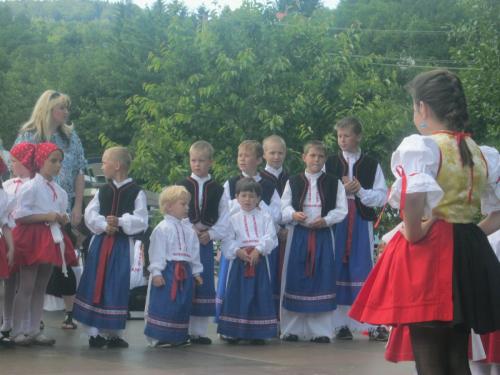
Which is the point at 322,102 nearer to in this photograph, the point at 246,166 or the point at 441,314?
the point at 246,166

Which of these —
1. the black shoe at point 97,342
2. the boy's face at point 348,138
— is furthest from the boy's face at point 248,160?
the black shoe at point 97,342

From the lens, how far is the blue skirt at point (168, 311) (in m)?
9.02

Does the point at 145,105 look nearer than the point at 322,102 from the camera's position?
No

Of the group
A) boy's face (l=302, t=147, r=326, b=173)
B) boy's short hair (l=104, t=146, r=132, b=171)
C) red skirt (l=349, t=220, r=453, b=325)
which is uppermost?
boy's face (l=302, t=147, r=326, b=173)

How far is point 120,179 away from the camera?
9.19 m

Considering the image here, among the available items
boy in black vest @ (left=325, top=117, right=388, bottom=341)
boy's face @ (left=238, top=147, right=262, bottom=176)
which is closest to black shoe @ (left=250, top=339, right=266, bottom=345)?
boy in black vest @ (left=325, top=117, right=388, bottom=341)

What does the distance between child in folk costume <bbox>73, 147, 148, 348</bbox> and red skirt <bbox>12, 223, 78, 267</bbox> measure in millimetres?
455

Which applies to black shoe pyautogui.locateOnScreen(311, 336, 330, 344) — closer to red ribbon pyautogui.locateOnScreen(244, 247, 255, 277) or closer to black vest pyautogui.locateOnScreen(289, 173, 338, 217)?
red ribbon pyautogui.locateOnScreen(244, 247, 255, 277)

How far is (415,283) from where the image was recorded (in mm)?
4605

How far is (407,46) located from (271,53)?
45057 millimetres

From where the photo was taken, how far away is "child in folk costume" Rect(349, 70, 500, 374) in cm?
457

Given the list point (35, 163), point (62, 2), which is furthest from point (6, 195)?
point (62, 2)

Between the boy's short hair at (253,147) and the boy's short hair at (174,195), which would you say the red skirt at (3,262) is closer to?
the boy's short hair at (174,195)

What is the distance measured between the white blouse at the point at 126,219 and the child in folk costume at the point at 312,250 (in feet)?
5.34
